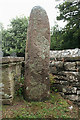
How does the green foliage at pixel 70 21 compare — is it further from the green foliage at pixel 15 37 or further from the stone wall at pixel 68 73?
the stone wall at pixel 68 73

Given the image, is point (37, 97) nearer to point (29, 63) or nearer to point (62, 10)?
point (29, 63)

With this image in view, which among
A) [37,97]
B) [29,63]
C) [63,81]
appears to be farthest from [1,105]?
[63,81]

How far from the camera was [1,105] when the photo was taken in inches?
102

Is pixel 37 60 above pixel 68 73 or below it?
above

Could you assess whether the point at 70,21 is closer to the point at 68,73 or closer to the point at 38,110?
the point at 68,73

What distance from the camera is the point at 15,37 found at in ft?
32.7

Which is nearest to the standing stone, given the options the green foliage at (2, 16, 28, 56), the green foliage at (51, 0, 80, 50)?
the green foliage at (51, 0, 80, 50)

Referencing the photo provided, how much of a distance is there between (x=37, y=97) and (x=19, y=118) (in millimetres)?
685

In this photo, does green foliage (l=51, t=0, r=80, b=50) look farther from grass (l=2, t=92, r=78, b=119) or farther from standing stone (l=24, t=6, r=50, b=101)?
grass (l=2, t=92, r=78, b=119)

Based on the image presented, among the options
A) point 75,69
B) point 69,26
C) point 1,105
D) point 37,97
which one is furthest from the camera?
point 69,26

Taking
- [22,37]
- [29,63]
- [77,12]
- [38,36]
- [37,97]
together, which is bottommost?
[37,97]

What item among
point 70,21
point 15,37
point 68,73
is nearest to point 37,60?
point 68,73

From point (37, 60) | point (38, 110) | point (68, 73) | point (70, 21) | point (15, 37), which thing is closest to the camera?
point (38, 110)

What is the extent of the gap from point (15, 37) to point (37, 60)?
25.1 ft
